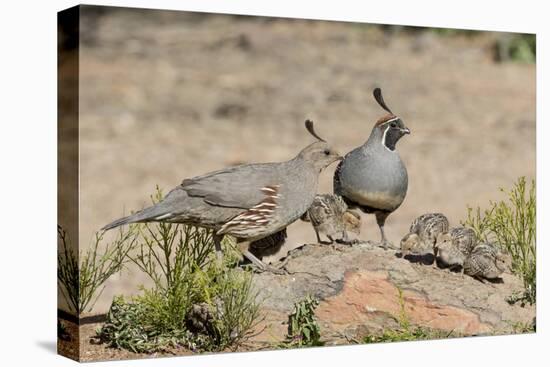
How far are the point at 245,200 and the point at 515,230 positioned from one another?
244 centimetres

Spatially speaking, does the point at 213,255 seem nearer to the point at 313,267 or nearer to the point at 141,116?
the point at 313,267

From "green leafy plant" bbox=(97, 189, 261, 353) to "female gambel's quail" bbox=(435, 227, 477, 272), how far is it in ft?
5.10

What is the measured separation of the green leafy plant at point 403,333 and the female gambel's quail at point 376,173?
67 cm

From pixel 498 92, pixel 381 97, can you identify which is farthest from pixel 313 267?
pixel 498 92

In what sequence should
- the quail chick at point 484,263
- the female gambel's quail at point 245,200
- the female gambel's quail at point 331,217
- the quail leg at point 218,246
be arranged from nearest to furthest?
1. the female gambel's quail at point 245,200
2. the quail leg at point 218,246
3. the female gambel's quail at point 331,217
4. the quail chick at point 484,263

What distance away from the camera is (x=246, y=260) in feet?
24.4

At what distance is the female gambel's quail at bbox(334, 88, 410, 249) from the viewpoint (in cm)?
771

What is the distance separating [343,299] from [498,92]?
2911 millimetres

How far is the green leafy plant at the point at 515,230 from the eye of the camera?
8.33 meters

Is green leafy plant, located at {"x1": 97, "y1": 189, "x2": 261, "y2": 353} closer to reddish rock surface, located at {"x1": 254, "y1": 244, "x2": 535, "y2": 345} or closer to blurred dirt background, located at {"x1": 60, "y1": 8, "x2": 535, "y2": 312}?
reddish rock surface, located at {"x1": 254, "y1": 244, "x2": 535, "y2": 345}

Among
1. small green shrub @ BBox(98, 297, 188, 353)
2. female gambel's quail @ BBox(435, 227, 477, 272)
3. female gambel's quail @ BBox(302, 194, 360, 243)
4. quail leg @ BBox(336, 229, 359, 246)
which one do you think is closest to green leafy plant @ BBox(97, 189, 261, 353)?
small green shrub @ BBox(98, 297, 188, 353)

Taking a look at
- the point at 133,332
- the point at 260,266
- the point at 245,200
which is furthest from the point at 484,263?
the point at 133,332

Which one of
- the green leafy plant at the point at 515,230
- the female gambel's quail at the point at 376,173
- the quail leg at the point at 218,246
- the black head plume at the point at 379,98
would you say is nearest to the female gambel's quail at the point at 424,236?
the female gambel's quail at the point at 376,173

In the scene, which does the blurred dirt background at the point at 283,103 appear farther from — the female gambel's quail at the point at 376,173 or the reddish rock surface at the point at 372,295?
the reddish rock surface at the point at 372,295
